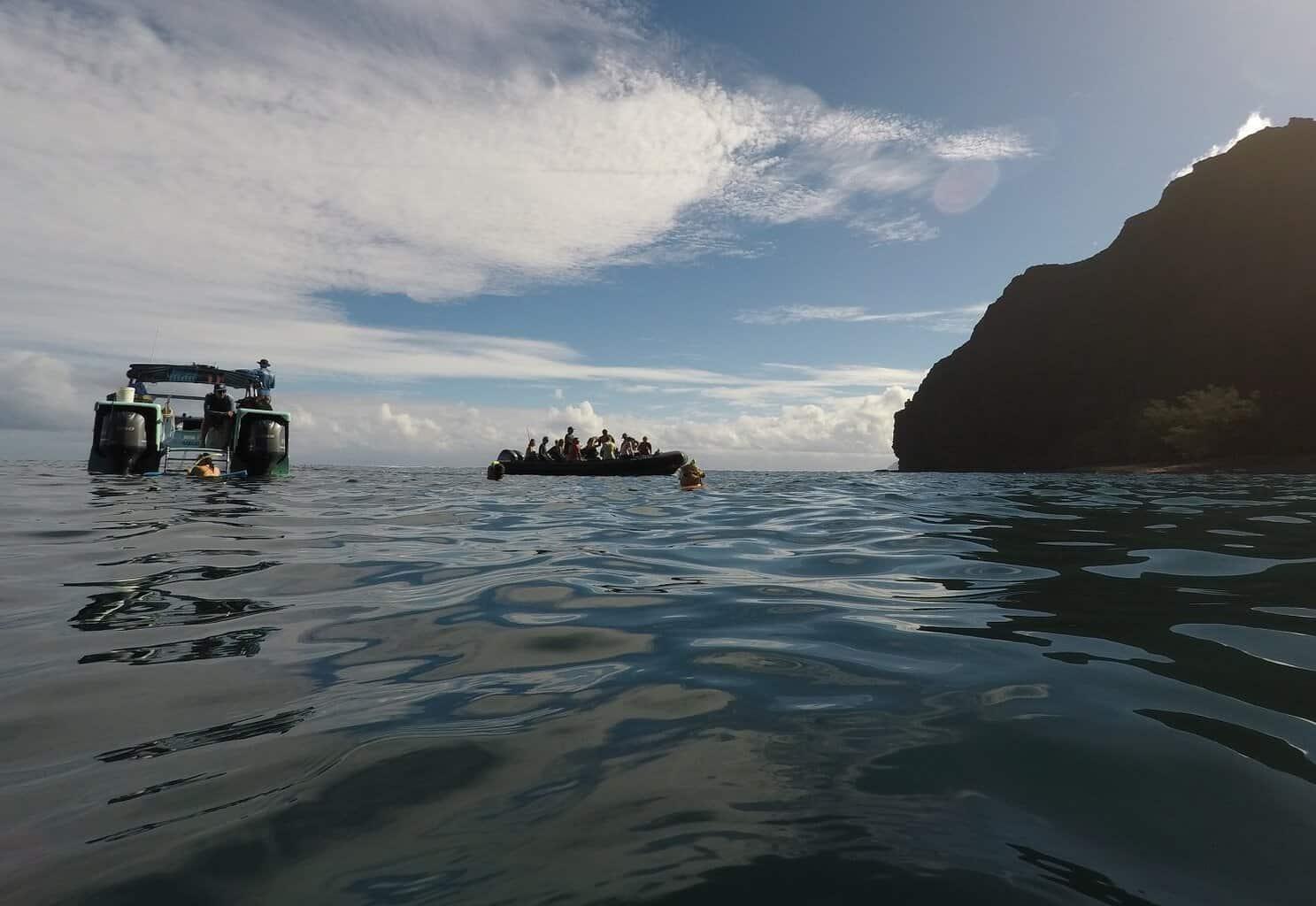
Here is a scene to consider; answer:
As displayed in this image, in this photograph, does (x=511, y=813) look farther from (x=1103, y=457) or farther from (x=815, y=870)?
(x=1103, y=457)

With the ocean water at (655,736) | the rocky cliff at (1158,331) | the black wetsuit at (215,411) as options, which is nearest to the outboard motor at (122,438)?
the black wetsuit at (215,411)

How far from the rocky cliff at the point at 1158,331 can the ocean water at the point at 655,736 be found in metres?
68.5

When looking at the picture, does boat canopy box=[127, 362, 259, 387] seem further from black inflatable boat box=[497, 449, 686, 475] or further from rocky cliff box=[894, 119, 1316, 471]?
rocky cliff box=[894, 119, 1316, 471]

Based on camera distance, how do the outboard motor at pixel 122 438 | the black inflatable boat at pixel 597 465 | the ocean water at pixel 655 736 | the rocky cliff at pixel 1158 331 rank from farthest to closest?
1. the rocky cliff at pixel 1158 331
2. the black inflatable boat at pixel 597 465
3. the outboard motor at pixel 122 438
4. the ocean water at pixel 655 736

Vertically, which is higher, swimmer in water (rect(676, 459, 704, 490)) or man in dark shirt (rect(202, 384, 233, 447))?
man in dark shirt (rect(202, 384, 233, 447))

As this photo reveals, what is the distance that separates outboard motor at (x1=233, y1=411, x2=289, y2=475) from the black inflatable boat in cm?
1337

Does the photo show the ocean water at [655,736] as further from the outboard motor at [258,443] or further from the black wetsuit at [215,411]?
the black wetsuit at [215,411]

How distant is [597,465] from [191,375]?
16002 mm

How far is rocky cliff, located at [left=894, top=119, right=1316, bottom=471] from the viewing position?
5859 centimetres

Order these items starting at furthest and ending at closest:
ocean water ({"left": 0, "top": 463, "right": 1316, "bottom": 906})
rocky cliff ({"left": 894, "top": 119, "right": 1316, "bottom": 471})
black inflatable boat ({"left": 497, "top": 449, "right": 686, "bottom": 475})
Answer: rocky cliff ({"left": 894, "top": 119, "right": 1316, "bottom": 471}) → black inflatable boat ({"left": 497, "top": 449, "right": 686, "bottom": 475}) → ocean water ({"left": 0, "top": 463, "right": 1316, "bottom": 906})

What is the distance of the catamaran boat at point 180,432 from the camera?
58.3 ft

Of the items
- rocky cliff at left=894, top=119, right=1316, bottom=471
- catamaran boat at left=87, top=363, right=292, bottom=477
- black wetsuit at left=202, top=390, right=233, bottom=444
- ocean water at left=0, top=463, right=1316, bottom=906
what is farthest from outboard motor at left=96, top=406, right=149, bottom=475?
rocky cliff at left=894, top=119, right=1316, bottom=471

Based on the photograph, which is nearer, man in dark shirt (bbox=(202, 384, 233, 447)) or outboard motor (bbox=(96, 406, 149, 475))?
outboard motor (bbox=(96, 406, 149, 475))

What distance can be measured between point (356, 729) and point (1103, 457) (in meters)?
75.3
